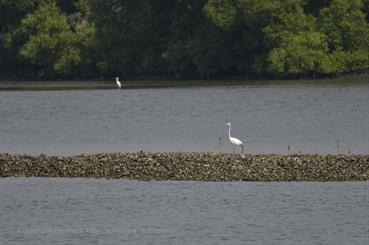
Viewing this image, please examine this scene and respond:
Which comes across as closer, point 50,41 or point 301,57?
point 301,57

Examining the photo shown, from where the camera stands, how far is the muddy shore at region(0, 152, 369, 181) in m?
40.7

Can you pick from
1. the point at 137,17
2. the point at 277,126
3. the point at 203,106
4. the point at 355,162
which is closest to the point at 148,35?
the point at 137,17

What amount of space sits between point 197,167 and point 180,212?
4.44 meters

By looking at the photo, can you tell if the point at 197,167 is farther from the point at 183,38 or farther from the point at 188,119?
the point at 183,38

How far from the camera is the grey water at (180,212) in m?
34.0

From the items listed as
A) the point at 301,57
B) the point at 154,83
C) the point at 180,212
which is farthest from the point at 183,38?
the point at 180,212

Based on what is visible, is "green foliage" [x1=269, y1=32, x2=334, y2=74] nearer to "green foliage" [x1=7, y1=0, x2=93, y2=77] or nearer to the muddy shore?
"green foliage" [x1=7, y1=0, x2=93, y2=77]

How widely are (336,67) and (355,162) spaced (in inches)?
2596

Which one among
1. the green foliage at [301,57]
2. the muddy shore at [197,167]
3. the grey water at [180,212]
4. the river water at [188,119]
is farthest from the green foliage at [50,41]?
the grey water at [180,212]

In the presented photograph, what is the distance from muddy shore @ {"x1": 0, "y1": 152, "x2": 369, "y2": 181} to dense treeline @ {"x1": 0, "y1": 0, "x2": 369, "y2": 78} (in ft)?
209

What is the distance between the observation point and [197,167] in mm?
41656

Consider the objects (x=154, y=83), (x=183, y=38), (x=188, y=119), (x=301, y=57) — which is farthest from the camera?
(x=183, y=38)

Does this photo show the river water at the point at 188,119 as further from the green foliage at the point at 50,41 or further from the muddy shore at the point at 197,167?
the green foliage at the point at 50,41

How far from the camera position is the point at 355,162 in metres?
41.8
